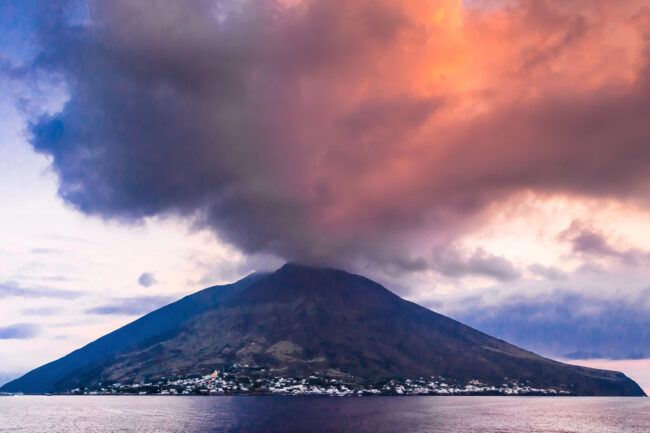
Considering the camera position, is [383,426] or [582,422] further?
[582,422]

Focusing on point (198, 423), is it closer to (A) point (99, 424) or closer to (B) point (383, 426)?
(A) point (99, 424)

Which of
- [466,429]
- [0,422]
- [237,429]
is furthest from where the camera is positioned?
[0,422]

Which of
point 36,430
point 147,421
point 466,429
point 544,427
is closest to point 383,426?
point 466,429

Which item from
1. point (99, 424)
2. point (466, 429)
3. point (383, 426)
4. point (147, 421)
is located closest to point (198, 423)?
point (147, 421)

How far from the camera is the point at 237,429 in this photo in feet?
432

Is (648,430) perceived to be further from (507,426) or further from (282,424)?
(282,424)

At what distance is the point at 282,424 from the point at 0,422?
9995 cm

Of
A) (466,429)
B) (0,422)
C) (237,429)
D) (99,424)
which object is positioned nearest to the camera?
(237,429)

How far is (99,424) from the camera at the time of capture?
5965 inches

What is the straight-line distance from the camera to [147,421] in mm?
158000

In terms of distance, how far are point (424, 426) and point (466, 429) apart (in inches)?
507

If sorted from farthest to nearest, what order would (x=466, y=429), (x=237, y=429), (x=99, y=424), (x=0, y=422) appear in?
(x=0, y=422)
(x=99, y=424)
(x=466, y=429)
(x=237, y=429)

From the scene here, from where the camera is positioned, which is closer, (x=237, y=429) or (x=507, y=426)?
(x=237, y=429)

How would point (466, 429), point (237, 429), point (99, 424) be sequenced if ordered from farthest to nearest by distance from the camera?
point (99, 424), point (466, 429), point (237, 429)
